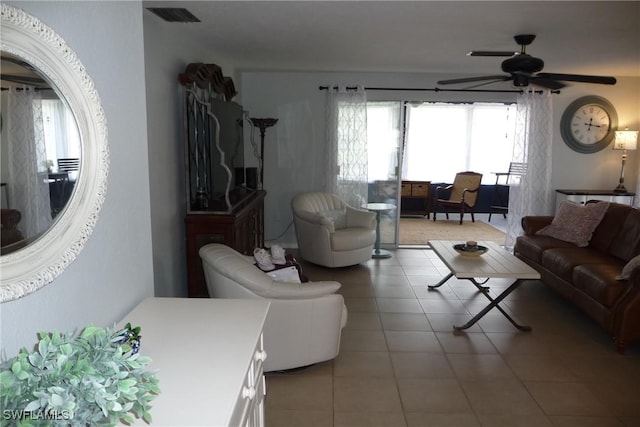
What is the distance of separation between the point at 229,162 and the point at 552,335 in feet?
10.5

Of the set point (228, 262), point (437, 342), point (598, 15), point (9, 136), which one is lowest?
point (437, 342)

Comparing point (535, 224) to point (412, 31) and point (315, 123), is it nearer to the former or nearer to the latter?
point (412, 31)

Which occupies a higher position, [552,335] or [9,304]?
[9,304]

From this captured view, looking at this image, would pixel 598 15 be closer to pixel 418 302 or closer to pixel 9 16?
pixel 418 302

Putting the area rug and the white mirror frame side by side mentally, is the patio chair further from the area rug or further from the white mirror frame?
the white mirror frame

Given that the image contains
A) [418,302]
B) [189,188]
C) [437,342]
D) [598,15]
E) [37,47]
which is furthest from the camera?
[418,302]

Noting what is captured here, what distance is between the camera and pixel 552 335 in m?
3.61

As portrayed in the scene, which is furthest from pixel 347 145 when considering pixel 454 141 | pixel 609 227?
pixel 454 141

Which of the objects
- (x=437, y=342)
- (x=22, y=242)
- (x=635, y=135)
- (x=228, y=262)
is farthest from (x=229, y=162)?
(x=635, y=135)

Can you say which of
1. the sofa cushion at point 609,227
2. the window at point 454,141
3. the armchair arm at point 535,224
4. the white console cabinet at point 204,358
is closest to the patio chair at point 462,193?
the window at point 454,141

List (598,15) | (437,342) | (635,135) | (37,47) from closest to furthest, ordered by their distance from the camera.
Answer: (37,47), (598,15), (437,342), (635,135)

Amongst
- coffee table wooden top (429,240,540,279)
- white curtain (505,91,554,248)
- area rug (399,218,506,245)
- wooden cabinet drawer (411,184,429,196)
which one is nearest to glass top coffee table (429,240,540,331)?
coffee table wooden top (429,240,540,279)

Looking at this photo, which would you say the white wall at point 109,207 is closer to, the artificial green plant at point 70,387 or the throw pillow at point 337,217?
the artificial green plant at point 70,387

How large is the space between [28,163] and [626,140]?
6687 mm
